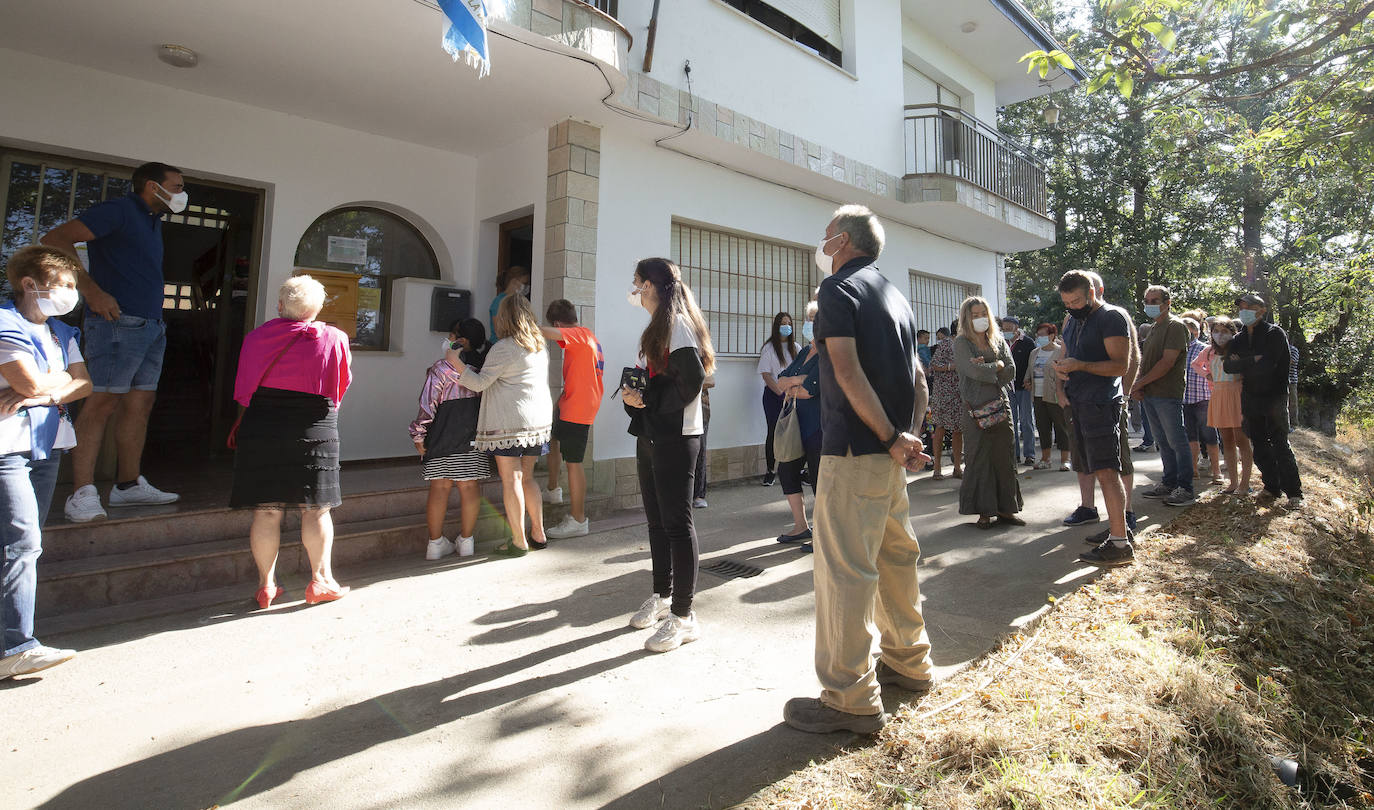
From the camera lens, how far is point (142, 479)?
4531 mm

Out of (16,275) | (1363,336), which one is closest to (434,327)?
(16,275)

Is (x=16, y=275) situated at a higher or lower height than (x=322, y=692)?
higher

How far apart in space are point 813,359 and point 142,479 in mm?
4591

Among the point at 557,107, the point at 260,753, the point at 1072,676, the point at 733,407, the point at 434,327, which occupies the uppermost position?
the point at 557,107

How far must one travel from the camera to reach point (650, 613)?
3523 millimetres

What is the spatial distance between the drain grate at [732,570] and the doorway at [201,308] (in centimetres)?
471

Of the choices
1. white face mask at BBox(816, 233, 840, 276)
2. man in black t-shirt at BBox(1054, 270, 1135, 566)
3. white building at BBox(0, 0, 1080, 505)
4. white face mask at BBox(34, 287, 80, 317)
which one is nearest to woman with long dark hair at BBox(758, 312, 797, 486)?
white building at BBox(0, 0, 1080, 505)

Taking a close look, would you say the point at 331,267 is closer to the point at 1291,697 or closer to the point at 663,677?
the point at 663,677

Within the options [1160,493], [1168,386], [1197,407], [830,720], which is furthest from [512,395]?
[1197,407]

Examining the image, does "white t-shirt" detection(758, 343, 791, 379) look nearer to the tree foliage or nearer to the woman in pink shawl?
the woman in pink shawl

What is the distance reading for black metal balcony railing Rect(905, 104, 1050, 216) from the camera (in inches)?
397

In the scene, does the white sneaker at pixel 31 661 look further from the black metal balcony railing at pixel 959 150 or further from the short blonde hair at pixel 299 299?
the black metal balcony railing at pixel 959 150

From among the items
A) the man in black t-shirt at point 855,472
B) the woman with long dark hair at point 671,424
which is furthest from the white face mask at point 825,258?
the woman with long dark hair at point 671,424

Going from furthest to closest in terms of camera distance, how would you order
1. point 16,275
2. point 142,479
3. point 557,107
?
point 557,107 < point 142,479 < point 16,275
